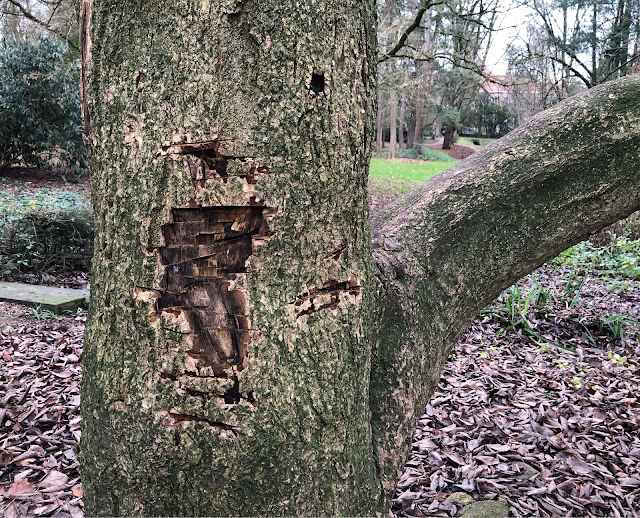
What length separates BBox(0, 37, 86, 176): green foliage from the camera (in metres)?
11.1

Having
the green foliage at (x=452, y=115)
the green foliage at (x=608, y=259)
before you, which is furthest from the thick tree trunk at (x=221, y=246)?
the green foliage at (x=452, y=115)

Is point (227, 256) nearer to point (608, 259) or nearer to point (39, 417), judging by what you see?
point (39, 417)

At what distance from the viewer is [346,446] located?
1.29 m

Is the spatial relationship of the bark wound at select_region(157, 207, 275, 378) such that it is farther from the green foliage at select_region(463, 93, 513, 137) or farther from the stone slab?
the green foliage at select_region(463, 93, 513, 137)

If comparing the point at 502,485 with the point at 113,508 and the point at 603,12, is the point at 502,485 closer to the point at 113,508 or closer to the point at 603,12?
the point at 113,508

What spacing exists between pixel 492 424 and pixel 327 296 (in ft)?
8.63

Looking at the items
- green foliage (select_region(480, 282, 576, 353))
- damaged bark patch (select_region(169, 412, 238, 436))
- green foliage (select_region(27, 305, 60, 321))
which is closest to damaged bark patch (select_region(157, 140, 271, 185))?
Result: damaged bark patch (select_region(169, 412, 238, 436))

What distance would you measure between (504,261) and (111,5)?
145 cm

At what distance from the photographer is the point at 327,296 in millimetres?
1254

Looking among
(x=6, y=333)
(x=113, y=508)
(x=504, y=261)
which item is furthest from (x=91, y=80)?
(x=6, y=333)

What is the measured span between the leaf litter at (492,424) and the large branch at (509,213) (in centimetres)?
138

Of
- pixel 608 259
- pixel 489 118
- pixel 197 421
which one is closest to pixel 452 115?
pixel 489 118

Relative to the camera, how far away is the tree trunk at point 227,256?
114 cm

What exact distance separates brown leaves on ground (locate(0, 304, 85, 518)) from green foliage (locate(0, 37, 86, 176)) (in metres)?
8.47
